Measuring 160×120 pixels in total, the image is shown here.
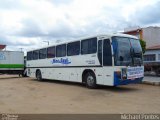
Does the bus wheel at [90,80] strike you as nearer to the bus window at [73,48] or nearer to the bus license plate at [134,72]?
the bus window at [73,48]

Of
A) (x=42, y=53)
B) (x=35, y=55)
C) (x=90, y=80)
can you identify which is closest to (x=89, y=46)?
(x=90, y=80)

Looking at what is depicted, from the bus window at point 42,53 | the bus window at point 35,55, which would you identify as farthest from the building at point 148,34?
the bus window at point 42,53

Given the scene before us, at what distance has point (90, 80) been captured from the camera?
52.4 feet

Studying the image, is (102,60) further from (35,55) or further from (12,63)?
(12,63)

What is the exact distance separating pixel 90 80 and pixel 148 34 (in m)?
34.9

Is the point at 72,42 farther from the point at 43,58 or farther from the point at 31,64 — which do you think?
the point at 31,64

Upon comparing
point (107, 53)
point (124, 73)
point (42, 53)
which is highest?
point (42, 53)

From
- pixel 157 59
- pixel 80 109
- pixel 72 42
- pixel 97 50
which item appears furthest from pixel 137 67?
pixel 157 59

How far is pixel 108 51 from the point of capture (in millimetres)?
14336

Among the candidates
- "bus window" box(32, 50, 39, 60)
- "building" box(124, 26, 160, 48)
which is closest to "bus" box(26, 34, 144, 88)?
"bus window" box(32, 50, 39, 60)

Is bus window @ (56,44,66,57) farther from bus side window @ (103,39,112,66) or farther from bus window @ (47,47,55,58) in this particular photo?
bus side window @ (103,39,112,66)

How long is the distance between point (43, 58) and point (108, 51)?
9269mm

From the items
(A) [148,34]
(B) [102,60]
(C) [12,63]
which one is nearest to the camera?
(B) [102,60]

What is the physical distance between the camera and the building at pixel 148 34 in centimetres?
4758
